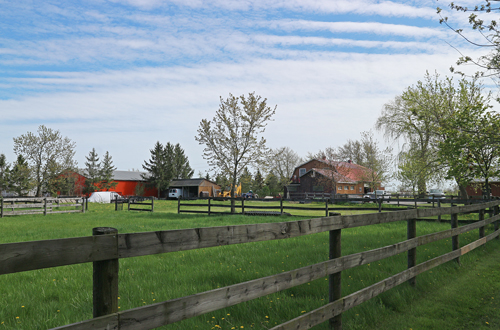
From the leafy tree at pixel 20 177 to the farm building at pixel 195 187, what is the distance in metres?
28.0

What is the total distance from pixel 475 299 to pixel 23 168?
172 feet

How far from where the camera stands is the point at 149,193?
246 ft

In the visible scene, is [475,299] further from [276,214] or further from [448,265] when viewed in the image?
[276,214]

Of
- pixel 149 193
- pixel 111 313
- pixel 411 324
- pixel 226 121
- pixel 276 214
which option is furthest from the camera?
pixel 149 193

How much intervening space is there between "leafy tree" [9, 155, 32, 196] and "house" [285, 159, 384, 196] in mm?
40892

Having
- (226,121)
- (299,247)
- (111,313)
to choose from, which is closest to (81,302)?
Answer: (111,313)

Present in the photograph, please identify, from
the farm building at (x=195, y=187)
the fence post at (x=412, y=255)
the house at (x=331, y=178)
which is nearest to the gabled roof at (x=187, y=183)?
the farm building at (x=195, y=187)

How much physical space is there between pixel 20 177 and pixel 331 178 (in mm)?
Result: 43724

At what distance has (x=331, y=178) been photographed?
2224 inches

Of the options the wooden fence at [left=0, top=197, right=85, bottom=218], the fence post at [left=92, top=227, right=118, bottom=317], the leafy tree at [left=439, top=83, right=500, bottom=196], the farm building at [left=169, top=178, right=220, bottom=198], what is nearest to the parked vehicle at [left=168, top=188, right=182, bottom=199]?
the farm building at [left=169, top=178, right=220, bottom=198]

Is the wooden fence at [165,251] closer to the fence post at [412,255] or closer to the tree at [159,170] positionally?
the fence post at [412,255]

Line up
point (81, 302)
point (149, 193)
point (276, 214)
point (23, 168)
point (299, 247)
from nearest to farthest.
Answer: point (81, 302) → point (299, 247) → point (276, 214) → point (23, 168) → point (149, 193)

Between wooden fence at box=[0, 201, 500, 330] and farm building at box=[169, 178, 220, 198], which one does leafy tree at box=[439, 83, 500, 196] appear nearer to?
wooden fence at box=[0, 201, 500, 330]

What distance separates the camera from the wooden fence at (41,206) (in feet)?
75.6
